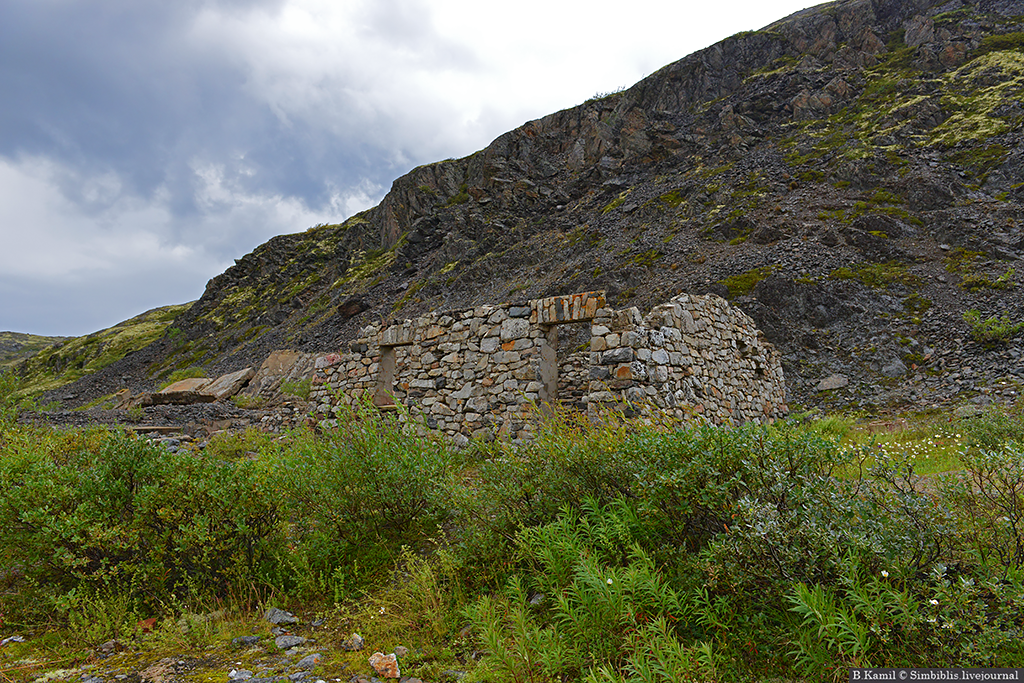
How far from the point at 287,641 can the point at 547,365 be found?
20.6ft

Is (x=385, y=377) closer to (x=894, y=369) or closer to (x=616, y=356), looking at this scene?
(x=616, y=356)

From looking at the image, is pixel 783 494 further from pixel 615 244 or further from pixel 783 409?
pixel 615 244

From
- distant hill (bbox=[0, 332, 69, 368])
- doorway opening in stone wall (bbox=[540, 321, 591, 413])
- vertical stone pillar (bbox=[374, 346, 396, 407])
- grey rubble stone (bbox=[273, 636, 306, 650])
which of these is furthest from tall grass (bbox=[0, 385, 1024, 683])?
distant hill (bbox=[0, 332, 69, 368])

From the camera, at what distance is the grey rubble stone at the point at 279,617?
12.8 ft

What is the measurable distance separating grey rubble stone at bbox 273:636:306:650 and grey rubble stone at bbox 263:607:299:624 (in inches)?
10.6

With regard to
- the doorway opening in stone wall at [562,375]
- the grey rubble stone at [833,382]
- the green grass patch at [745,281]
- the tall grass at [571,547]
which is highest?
the green grass patch at [745,281]

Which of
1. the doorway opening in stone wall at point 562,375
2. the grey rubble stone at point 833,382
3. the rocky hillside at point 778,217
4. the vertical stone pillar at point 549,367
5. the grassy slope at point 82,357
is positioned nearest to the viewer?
the doorway opening in stone wall at point 562,375

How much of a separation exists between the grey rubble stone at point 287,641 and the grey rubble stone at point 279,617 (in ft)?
0.88

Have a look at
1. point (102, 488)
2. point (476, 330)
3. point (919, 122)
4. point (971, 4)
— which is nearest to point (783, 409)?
point (476, 330)

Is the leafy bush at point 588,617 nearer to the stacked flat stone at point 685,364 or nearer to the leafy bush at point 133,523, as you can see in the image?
the leafy bush at point 133,523

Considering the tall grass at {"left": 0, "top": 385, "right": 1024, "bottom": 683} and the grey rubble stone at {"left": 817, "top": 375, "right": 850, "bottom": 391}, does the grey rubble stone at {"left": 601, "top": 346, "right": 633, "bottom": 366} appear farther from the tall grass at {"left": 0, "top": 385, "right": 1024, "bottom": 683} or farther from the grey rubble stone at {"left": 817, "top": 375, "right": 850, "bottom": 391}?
the grey rubble stone at {"left": 817, "top": 375, "right": 850, "bottom": 391}

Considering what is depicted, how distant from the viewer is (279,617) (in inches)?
156

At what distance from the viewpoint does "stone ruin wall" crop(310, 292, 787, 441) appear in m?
8.17

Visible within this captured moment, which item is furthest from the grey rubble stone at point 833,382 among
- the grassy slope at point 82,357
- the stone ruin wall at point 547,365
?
the grassy slope at point 82,357
